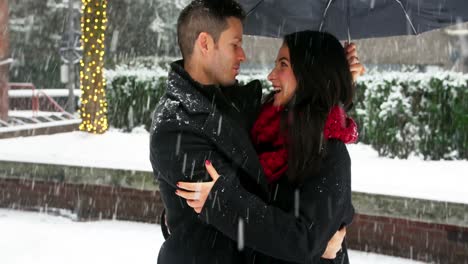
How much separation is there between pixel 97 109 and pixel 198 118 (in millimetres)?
10286

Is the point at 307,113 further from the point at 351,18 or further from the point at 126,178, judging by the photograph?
the point at 126,178

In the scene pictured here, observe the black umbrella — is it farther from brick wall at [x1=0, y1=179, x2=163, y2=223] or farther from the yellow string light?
the yellow string light

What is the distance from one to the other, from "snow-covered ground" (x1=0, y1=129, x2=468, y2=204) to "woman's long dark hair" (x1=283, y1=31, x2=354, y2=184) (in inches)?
165

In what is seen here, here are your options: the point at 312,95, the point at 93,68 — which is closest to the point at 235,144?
the point at 312,95

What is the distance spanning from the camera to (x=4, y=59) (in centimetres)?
1727

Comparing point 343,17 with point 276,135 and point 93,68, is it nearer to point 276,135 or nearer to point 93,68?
point 276,135

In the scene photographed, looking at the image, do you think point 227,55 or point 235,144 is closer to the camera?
point 235,144

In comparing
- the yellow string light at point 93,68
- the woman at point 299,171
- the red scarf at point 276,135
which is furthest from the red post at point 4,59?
the woman at point 299,171

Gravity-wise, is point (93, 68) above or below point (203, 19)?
below

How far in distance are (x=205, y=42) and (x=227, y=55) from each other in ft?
0.36

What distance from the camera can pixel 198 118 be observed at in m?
2.31

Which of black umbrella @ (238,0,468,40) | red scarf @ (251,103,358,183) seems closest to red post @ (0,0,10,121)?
black umbrella @ (238,0,468,40)

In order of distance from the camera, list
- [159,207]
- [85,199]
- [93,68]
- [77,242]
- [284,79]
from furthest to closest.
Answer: [93,68] → [85,199] → [159,207] → [77,242] → [284,79]

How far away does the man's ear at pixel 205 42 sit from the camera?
8.16ft
